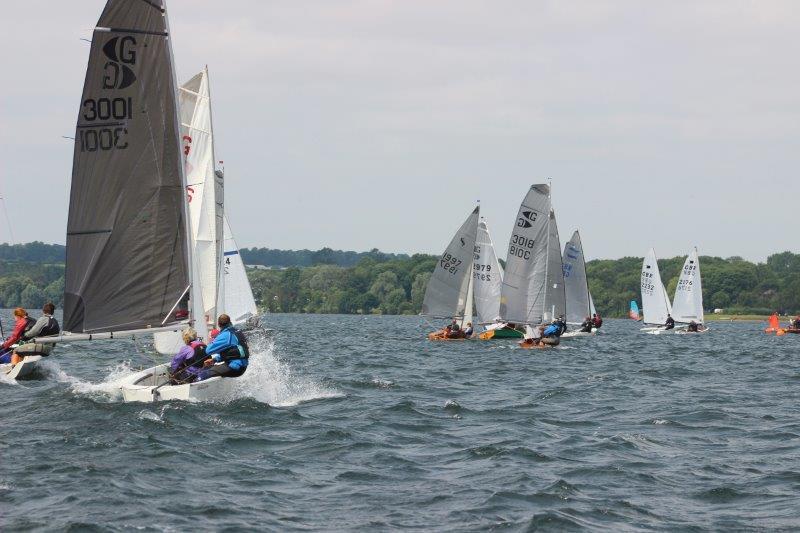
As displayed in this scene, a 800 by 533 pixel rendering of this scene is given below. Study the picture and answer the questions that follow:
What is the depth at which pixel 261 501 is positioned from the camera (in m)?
12.8

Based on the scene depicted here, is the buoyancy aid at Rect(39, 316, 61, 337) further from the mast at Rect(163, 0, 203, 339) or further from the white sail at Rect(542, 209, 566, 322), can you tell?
the white sail at Rect(542, 209, 566, 322)

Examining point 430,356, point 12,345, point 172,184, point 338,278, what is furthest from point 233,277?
point 338,278

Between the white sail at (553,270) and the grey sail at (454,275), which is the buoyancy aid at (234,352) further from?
the grey sail at (454,275)

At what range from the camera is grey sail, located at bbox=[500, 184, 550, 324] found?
4906 centimetres

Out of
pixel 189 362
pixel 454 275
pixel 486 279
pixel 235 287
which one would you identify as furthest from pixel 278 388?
pixel 486 279

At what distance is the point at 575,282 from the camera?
58.4 meters

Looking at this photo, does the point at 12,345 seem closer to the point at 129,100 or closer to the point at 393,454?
the point at 129,100

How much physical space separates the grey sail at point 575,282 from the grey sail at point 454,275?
830 cm

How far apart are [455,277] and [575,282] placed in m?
9.48

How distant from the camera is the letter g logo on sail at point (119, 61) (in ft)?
63.1

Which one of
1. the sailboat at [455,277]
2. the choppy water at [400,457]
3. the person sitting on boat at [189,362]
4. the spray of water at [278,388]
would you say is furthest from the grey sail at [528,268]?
the person sitting on boat at [189,362]

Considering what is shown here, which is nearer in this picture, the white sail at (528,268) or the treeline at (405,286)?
the white sail at (528,268)

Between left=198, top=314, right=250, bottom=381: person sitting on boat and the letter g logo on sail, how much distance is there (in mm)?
4362

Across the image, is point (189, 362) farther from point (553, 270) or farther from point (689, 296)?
point (689, 296)
